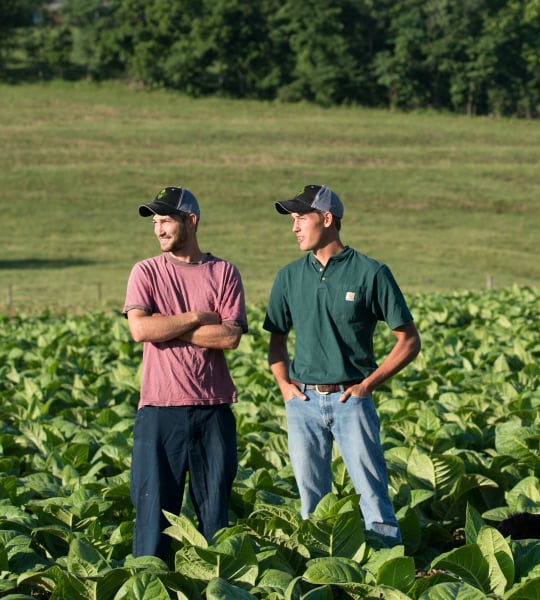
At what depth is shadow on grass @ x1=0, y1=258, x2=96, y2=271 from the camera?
4512cm

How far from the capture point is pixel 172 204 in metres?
5.86

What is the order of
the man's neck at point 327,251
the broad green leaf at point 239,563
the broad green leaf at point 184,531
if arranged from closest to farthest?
the broad green leaf at point 239,563
the broad green leaf at point 184,531
the man's neck at point 327,251

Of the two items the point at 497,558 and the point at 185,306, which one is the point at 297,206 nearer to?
the point at 185,306

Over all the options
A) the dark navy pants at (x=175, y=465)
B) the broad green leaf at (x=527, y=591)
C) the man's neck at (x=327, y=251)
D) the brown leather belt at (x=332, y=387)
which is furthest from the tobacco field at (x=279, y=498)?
the man's neck at (x=327, y=251)

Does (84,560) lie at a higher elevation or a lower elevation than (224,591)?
lower

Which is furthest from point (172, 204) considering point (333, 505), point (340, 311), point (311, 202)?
point (333, 505)

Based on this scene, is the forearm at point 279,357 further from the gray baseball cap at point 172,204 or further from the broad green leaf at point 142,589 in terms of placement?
the broad green leaf at point 142,589

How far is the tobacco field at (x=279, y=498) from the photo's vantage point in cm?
512

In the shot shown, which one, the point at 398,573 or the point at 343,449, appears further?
the point at 343,449

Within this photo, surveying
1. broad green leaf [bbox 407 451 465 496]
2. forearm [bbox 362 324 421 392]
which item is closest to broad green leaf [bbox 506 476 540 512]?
broad green leaf [bbox 407 451 465 496]

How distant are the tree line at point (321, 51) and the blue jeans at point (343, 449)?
93.3 metres

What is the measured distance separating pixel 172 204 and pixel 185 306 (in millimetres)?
506

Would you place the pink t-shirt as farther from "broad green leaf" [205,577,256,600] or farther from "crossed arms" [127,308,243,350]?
"broad green leaf" [205,577,256,600]

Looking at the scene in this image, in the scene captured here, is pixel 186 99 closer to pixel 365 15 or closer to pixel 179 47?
pixel 179 47
